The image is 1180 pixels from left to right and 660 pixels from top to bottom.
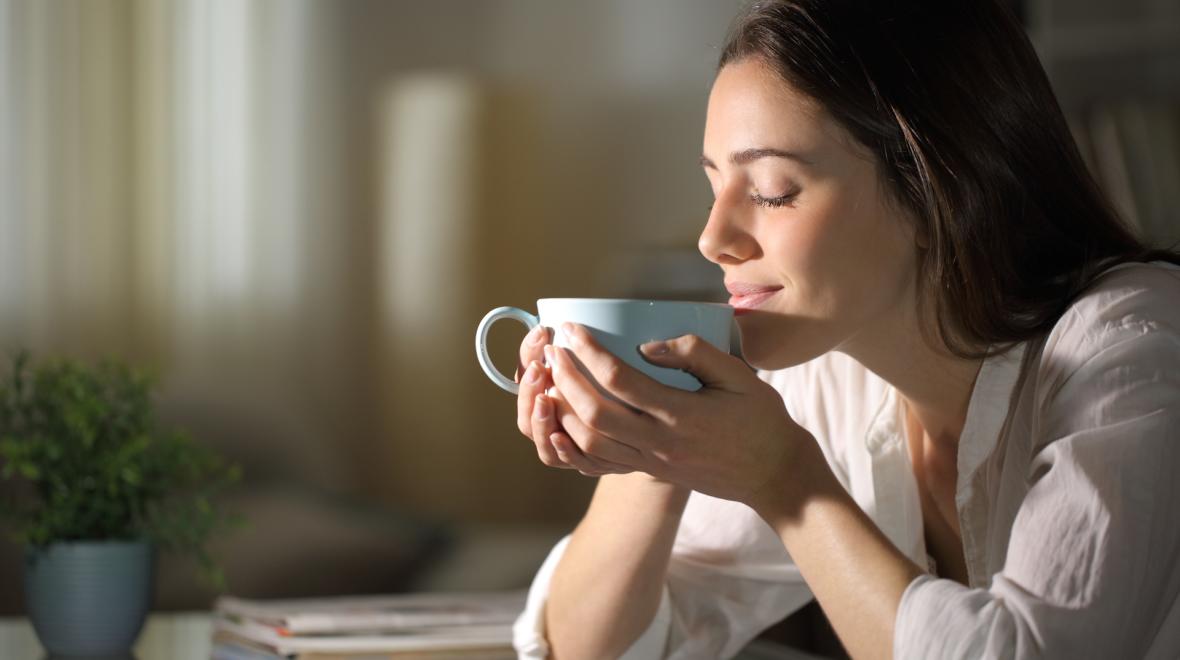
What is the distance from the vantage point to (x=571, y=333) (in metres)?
0.76

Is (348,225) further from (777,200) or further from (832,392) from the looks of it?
(777,200)

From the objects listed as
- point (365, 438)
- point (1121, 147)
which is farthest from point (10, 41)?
point (1121, 147)

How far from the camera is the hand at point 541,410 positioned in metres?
0.79

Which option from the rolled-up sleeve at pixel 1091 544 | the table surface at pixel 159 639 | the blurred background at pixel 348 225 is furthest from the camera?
the blurred background at pixel 348 225

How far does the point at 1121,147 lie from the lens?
5.96 ft

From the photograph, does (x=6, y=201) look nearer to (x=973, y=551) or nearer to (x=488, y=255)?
(x=488, y=255)

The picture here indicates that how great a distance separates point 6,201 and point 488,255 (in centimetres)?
57

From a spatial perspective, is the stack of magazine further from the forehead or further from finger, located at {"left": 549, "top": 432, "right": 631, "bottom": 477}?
the forehead

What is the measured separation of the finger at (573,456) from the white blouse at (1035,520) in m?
0.21

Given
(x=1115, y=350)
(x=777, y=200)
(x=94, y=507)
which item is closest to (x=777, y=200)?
(x=777, y=200)

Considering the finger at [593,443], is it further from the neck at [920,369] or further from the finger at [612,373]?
the neck at [920,369]

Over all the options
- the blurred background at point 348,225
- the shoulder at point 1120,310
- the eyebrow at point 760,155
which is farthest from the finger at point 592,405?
the blurred background at point 348,225

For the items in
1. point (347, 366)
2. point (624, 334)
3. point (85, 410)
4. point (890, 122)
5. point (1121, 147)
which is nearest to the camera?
point (624, 334)

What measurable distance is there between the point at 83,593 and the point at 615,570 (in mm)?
528
